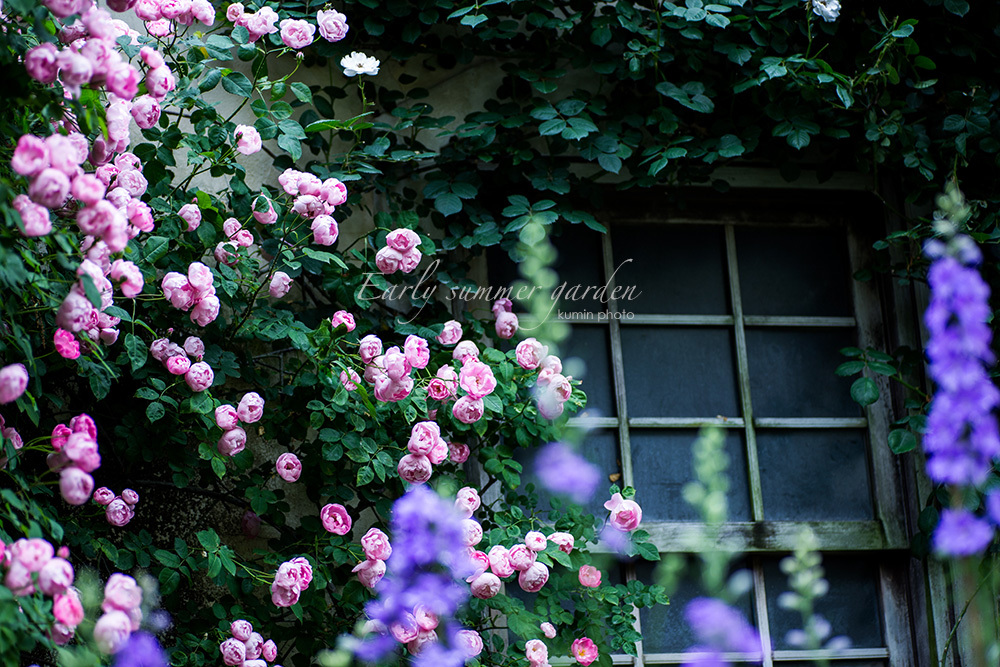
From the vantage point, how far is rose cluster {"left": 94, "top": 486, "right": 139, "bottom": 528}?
2010 millimetres

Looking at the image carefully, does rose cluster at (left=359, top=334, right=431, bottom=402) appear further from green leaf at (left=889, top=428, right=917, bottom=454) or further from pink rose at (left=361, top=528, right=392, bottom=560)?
green leaf at (left=889, top=428, right=917, bottom=454)

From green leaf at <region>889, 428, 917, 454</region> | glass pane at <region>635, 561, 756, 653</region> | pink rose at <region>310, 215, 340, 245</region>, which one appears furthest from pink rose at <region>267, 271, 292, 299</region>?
green leaf at <region>889, 428, 917, 454</region>

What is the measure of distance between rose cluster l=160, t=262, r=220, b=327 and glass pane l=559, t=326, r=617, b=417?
3.50 feet

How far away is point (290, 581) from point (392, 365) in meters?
0.48

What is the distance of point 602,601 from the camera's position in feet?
7.67

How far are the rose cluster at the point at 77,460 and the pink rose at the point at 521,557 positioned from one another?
915 millimetres

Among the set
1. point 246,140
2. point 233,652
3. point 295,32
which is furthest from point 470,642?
point 295,32

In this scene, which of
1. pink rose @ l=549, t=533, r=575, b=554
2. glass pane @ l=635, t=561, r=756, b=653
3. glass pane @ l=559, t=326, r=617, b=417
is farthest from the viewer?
glass pane @ l=559, t=326, r=617, b=417

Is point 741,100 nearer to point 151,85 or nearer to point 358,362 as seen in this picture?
point 358,362

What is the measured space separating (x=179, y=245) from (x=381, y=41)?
966mm

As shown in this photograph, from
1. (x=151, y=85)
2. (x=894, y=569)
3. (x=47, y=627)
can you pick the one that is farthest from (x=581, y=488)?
(x=894, y=569)

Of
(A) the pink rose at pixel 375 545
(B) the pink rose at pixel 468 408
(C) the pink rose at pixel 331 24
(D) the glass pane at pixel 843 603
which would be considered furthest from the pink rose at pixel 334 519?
(D) the glass pane at pixel 843 603

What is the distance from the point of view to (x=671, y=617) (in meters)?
2.65

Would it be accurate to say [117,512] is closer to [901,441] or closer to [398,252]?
[398,252]
